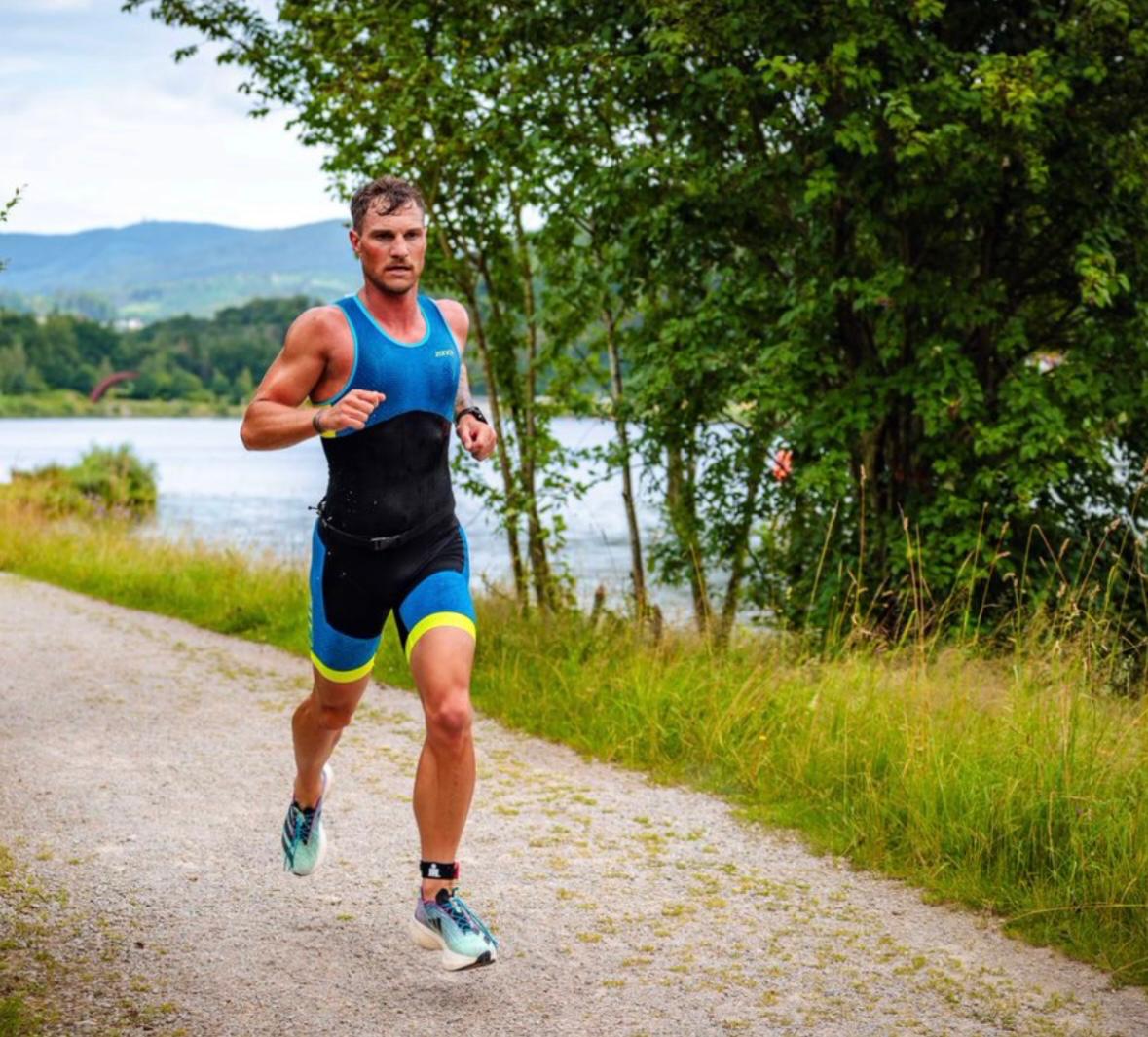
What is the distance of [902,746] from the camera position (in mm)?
6129

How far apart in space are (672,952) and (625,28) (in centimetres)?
766

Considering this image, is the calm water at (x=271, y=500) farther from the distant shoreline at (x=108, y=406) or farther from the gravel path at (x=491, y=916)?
the gravel path at (x=491, y=916)

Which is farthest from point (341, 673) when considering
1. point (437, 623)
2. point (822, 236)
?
point (822, 236)

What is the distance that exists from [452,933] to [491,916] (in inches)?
29.8

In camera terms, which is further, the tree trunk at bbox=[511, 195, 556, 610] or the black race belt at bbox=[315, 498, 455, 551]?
the tree trunk at bbox=[511, 195, 556, 610]

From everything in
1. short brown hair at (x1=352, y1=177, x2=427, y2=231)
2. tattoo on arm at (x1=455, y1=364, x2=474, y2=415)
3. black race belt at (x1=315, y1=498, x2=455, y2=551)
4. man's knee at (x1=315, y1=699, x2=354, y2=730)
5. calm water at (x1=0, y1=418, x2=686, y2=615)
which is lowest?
calm water at (x1=0, y1=418, x2=686, y2=615)

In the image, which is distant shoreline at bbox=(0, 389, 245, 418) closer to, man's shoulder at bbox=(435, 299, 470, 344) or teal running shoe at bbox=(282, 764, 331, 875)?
teal running shoe at bbox=(282, 764, 331, 875)

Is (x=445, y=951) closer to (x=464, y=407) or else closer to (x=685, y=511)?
(x=464, y=407)

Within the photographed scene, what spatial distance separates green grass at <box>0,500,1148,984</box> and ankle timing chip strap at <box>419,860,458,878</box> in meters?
1.91

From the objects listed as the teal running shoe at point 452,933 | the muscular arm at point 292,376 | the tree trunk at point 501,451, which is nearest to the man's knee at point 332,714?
the teal running shoe at point 452,933

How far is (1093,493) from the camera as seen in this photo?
11.2 metres

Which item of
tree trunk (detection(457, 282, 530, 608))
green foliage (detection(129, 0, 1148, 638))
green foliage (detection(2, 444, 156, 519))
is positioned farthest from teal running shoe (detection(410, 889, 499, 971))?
green foliage (detection(2, 444, 156, 519))

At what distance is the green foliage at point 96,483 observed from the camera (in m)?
28.1

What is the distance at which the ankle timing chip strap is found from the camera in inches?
164
